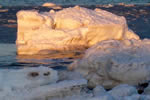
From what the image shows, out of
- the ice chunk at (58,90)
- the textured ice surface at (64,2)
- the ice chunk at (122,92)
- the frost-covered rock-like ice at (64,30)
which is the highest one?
the ice chunk at (58,90)

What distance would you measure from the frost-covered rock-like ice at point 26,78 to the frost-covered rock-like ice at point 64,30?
4465mm

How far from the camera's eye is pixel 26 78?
14.5ft

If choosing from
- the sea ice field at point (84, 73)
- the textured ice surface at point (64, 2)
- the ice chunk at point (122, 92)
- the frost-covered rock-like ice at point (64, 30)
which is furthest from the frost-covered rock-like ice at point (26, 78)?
the textured ice surface at point (64, 2)

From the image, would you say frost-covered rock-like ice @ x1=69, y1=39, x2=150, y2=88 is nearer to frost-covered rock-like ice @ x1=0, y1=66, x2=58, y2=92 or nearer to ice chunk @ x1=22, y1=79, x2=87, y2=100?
ice chunk @ x1=22, y1=79, x2=87, y2=100

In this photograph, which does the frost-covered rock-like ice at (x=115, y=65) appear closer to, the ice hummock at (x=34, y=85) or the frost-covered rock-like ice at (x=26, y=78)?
the ice hummock at (x=34, y=85)

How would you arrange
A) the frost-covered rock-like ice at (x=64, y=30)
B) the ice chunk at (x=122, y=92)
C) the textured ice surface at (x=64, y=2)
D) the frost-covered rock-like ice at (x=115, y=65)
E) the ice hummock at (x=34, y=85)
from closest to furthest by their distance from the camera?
the ice hummock at (x=34, y=85) → the ice chunk at (x=122, y=92) → the frost-covered rock-like ice at (x=115, y=65) → the frost-covered rock-like ice at (x=64, y=30) → the textured ice surface at (x=64, y=2)

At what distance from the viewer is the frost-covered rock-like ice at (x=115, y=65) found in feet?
20.1

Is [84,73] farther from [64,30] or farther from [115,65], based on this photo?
[64,30]

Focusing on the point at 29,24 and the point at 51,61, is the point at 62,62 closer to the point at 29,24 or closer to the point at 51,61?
the point at 51,61

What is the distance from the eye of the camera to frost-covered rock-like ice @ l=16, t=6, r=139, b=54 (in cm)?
918

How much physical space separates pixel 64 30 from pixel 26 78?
515 centimetres

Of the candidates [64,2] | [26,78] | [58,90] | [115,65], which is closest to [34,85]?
[26,78]

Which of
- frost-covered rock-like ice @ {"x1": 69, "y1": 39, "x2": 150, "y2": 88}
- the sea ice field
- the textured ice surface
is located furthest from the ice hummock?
the textured ice surface

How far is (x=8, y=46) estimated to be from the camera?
10430 millimetres
